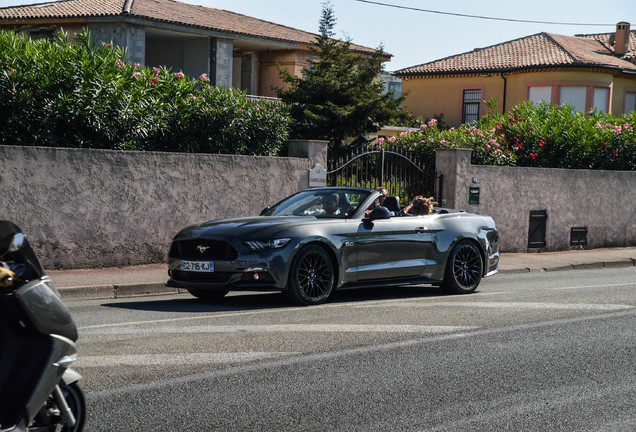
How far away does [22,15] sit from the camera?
3238 cm

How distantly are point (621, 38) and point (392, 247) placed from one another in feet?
126

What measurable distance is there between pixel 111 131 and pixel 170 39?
71.3 feet

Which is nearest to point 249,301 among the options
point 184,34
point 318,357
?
point 318,357

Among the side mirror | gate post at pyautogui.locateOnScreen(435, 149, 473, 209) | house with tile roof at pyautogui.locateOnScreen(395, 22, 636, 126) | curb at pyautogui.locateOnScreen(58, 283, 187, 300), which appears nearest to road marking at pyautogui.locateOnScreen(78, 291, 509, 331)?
the side mirror

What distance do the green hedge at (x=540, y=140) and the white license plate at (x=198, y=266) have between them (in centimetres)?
1104

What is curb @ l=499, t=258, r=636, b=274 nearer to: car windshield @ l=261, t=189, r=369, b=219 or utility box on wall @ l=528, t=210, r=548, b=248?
utility box on wall @ l=528, t=210, r=548, b=248

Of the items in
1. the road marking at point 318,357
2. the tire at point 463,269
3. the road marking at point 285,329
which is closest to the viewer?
the road marking at point 318,357

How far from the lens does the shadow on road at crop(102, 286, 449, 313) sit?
9858mm

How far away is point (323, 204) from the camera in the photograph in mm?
11055

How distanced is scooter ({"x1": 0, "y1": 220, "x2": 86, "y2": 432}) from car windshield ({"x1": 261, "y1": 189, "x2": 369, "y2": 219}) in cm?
689

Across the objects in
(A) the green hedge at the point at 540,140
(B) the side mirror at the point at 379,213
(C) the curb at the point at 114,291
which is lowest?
(C) the curb at the point at 114,291

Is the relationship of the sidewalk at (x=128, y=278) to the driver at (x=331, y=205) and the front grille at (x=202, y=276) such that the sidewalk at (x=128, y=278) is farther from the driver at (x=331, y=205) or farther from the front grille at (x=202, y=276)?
the driver at (x=331, y=205)

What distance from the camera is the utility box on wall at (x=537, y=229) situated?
811 inches

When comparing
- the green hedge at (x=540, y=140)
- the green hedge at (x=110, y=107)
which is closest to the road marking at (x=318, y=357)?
the green hedge at (x=110, y=107)
